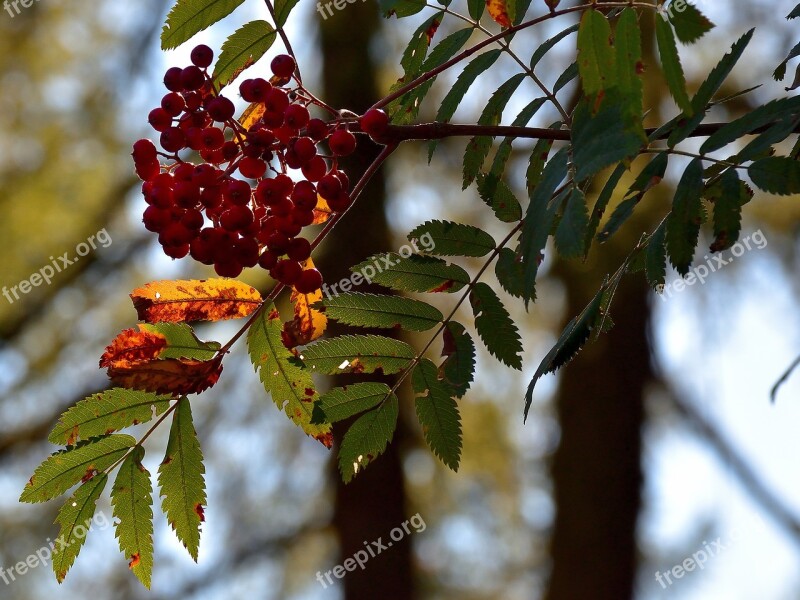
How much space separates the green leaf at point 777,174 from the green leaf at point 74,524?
31.5 inches

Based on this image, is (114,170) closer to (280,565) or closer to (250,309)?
(280,565)

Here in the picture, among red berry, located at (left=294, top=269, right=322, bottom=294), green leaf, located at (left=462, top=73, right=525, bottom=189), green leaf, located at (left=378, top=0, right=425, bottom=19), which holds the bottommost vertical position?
red berry, located at (left=294, top=269, right=322, bottom=294)

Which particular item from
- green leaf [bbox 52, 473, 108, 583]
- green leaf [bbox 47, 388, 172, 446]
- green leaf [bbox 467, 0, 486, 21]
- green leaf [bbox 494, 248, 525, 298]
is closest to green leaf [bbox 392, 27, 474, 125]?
green leaf [bbox 467, 0, 486, 21]

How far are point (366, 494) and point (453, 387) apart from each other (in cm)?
296

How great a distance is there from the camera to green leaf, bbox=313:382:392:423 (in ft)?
3.33

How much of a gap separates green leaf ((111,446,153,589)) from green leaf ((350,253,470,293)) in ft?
1.21

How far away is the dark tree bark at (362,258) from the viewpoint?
3.80m

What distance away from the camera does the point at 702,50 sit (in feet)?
12.0

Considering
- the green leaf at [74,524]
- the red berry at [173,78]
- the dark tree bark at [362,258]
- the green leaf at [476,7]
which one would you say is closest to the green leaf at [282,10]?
the red berry at [173,78]

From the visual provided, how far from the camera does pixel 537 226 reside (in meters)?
0.76

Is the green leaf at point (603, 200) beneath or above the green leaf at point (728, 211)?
above

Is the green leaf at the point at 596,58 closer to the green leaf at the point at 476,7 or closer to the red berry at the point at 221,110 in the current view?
the green leaf at the point at 476,7

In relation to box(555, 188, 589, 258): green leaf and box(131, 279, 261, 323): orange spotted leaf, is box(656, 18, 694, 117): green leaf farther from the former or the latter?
box(131, 279, 261, 323): orange spotted leaf

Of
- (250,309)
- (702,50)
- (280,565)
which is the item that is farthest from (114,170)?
(250,309)
